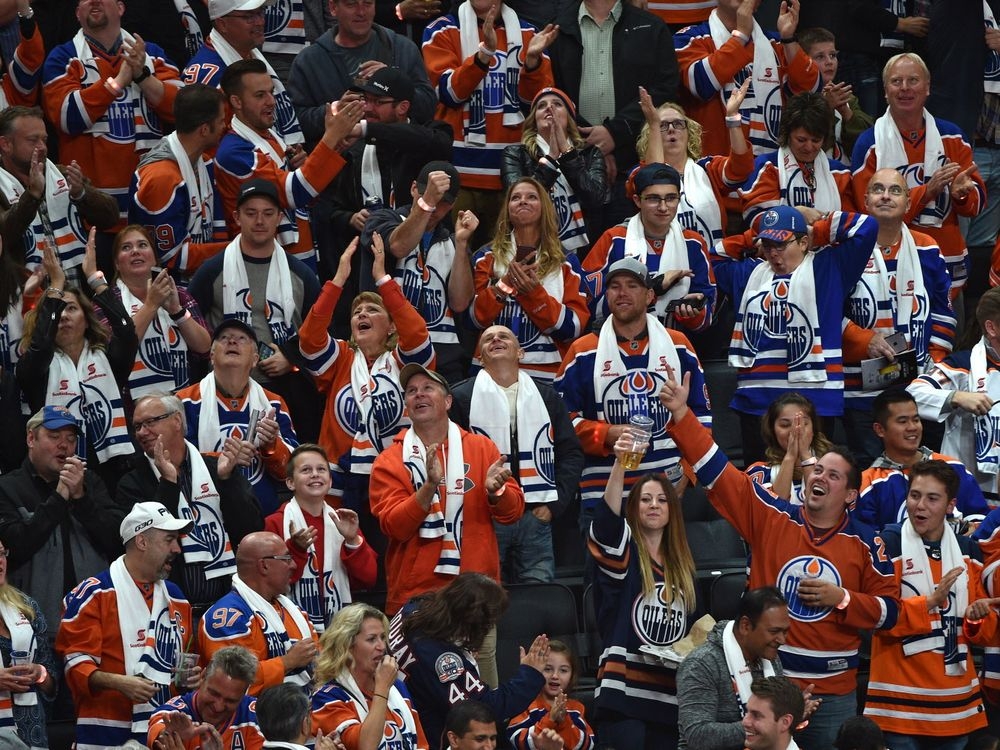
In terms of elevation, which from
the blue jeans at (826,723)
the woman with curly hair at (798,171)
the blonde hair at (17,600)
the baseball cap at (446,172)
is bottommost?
the blue jeans at (826,723)


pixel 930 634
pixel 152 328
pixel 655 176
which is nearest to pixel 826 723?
pixel 930 634

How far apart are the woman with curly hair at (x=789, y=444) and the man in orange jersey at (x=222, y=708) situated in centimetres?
292

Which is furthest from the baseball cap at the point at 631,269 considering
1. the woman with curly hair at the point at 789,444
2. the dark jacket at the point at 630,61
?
the dark jacket at the point at 630,61

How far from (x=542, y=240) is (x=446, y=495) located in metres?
2.18

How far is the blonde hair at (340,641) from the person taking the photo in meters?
8.52

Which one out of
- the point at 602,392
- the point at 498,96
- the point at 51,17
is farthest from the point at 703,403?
the point at 51,17

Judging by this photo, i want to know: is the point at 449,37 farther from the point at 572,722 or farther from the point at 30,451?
the point at 572,722

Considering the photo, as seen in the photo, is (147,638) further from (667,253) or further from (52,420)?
(667,253)

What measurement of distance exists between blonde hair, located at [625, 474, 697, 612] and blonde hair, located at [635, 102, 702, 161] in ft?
11.0

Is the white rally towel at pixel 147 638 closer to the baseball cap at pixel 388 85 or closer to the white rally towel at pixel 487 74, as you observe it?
the baseball cap at pixel 388 85

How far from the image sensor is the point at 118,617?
8930 millimetres

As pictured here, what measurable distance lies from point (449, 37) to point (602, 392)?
3.31 m

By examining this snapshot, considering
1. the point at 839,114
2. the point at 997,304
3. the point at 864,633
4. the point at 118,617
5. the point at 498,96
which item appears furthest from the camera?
the point at 839,114

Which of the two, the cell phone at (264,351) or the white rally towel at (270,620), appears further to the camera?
the cell phone at (264,351)
